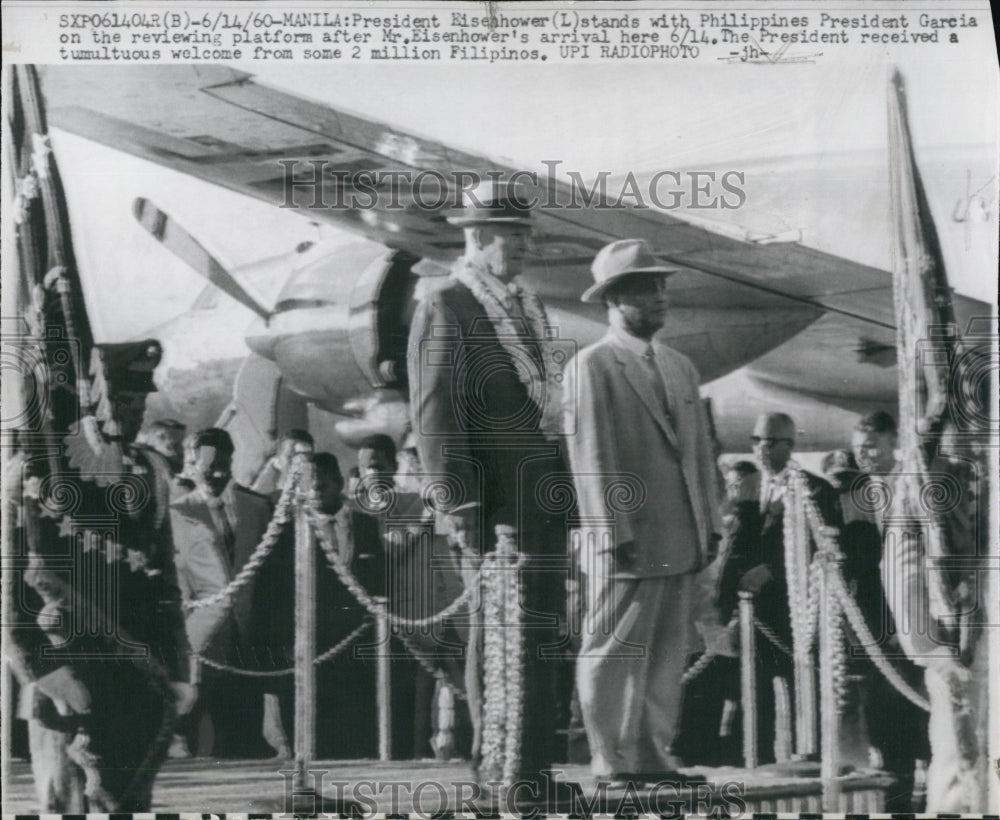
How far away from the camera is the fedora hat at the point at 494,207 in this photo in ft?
16.5

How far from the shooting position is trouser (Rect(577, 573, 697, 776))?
496 cm

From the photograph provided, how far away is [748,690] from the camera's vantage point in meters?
4.99

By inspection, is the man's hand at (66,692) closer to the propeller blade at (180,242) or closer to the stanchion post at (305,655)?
the stanchion post at (305,655)

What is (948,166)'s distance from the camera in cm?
511

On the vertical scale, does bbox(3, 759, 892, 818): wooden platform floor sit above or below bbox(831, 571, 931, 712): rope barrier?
below

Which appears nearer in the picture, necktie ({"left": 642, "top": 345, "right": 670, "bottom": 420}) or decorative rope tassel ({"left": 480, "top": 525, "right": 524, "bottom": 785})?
decorative rope tassel ({"left": 480, "top": 525, "right": 524, "bottom": 785})

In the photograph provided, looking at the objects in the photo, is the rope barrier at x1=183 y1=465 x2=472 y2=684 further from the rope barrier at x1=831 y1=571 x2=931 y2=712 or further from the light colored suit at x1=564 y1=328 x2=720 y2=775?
the rope barrier at x1=831 y1=571 x2=931 y2=712

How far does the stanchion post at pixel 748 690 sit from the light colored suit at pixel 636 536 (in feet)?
0.71

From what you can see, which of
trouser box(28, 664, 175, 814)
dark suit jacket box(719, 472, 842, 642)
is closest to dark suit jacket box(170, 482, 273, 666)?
trouser box(28, 664, 175, 814)

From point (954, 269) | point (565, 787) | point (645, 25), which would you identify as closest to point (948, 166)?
point (954, 269)

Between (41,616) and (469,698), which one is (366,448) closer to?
(469,698)

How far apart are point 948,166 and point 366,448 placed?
8.51 ft

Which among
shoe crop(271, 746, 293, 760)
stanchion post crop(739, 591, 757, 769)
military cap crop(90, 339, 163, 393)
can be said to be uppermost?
military cap crop(90, 339, 163, 393)

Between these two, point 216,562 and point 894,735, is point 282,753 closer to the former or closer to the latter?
point 216,562
